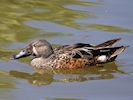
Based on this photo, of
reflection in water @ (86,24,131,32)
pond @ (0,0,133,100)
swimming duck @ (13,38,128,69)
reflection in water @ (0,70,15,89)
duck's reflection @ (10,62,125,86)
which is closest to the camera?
pond @ (0,0,133,100)

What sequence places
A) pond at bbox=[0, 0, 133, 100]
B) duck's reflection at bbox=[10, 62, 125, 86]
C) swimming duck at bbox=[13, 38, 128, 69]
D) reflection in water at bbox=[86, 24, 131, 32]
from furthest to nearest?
reflection in water at bbox=[86, 24, 131, 32]
swimming duck at bbox=[13, 38, 128, 69]
duck's reflection at bbox=[10, 62, 125, 86]
pond at bbox=[0, 0, 133, 100]

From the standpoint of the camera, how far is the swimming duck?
10539mm

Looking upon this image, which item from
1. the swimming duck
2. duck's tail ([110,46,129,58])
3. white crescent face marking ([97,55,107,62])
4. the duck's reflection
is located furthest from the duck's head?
duck's tail ([110,46,129,58])

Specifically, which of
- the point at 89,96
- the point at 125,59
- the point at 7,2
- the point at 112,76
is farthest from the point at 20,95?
the point at 7,2

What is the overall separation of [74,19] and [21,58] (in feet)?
7.54

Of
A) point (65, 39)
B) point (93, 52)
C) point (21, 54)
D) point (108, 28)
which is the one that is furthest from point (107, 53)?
point (108, 28)

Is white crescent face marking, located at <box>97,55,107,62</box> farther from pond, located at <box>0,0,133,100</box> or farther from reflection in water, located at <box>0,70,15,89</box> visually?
reflection in water, located at <box>0,70,15,89</box>

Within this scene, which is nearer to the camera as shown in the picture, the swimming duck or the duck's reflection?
the duck's reflection

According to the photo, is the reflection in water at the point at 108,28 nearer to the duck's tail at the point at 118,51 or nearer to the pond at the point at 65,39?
the pond at the point at 65,39

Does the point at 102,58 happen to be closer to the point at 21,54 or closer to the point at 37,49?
the point at 37,49

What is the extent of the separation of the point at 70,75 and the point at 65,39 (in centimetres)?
146

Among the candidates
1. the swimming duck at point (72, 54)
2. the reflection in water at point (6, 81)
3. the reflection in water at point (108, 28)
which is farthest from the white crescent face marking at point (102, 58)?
the reflection in water at point (6, 81)

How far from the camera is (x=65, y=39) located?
11500 millimetres

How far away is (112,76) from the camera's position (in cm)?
1011
